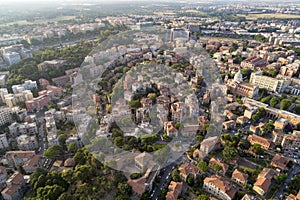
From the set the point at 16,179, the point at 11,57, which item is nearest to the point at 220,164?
the point at 16,179

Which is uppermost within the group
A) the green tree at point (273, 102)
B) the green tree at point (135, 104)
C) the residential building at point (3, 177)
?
the green tree at point (135, 104)

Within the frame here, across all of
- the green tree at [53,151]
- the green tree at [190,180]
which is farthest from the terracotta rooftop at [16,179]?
the green tree at [190,180]

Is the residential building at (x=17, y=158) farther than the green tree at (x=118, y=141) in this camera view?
No

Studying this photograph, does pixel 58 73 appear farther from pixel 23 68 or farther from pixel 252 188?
pixel 252 188

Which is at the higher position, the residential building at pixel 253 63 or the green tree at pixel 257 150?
the residential building at pixel 253 63

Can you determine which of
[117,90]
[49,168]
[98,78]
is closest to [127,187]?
[49,168]

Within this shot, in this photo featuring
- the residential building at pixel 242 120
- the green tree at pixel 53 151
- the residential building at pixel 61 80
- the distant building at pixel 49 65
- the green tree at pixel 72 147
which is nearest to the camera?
the green tree at pixel 53 151

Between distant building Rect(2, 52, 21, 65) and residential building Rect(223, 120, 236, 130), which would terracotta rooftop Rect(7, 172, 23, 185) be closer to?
residential building Rect(223, 120, 236, 130)

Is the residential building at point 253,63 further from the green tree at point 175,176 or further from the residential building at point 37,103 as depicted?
the residential building at point 37,103
